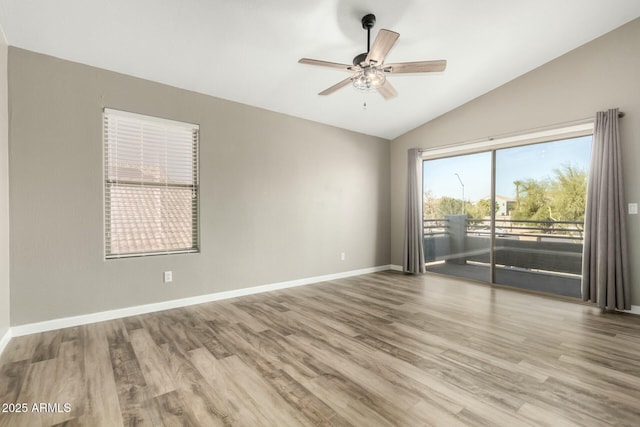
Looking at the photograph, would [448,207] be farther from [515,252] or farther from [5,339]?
[5,339]

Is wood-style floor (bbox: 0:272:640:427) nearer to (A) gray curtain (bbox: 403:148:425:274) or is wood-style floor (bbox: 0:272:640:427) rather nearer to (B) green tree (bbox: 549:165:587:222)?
(B) green tree (bbox: 549:165:587:222)

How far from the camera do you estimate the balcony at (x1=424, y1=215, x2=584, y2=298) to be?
13.5 feet

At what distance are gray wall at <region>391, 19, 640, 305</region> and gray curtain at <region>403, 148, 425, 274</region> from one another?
23.1 inches

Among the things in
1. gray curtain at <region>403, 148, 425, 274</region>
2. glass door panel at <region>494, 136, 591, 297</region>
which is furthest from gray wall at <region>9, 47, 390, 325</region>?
glass door panel at <region>494, 136, 591, 297</region>

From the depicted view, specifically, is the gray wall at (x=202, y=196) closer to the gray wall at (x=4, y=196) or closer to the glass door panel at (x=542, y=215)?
the gray wall at (x=4, y=196)

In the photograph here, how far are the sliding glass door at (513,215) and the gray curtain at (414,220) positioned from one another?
0.93ft

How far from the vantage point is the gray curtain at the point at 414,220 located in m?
5.54

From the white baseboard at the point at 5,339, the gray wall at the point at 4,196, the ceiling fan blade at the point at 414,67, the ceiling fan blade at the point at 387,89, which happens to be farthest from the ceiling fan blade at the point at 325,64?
the white baseboard at the point at 5,339

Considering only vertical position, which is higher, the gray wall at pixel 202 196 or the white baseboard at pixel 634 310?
the gray wall at pixel 202 196

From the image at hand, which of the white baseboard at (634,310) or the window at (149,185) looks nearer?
the window at (149,185)

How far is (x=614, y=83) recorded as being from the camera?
361 centimetres

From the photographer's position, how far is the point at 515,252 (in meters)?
4.57

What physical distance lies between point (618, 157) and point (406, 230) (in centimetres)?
300

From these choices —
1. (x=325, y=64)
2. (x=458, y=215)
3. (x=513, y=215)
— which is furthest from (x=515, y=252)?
(x=325, y=64)
